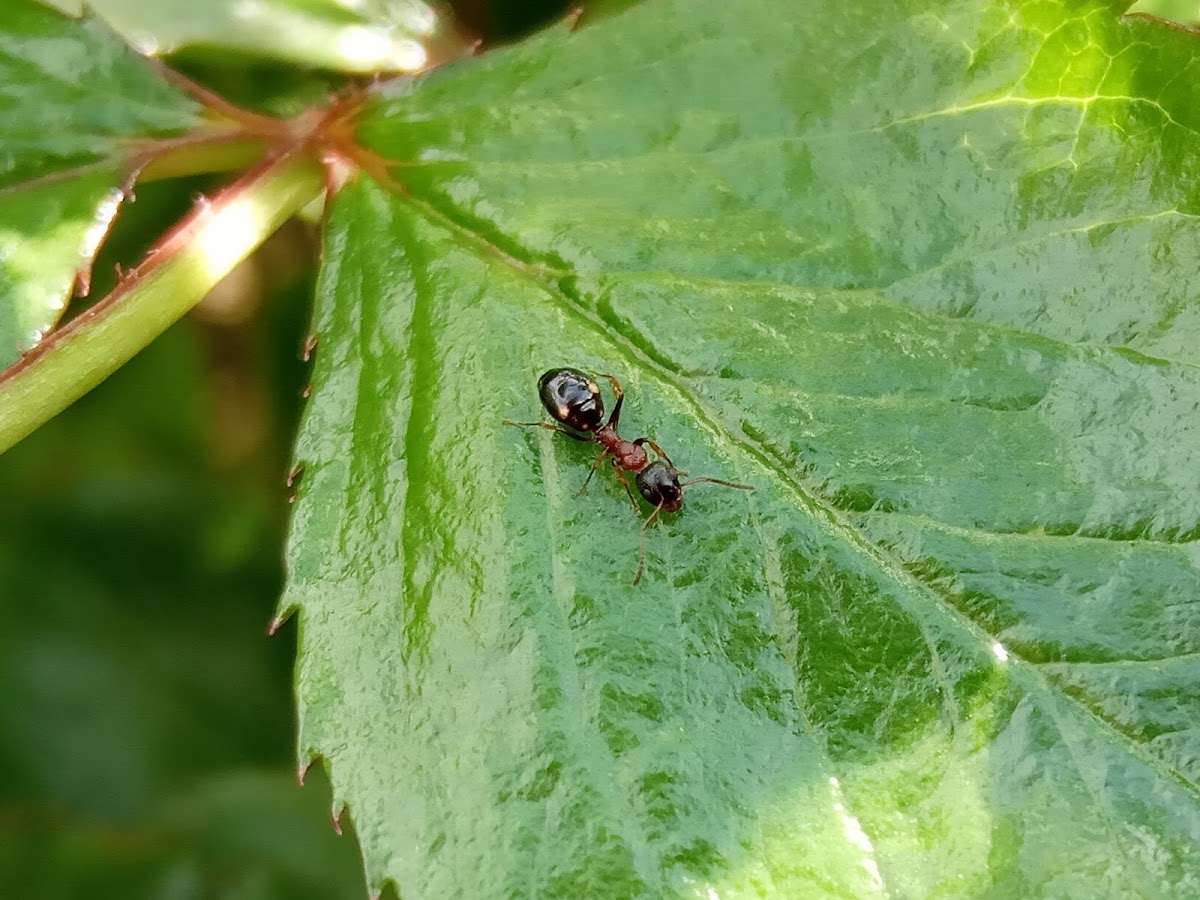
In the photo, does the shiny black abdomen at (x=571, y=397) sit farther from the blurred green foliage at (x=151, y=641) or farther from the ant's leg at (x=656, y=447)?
the blurred green foliage at (x=151, y=641)

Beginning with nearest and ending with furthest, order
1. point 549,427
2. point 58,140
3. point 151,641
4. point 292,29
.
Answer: point 549,427 → point 58,140 → point 292,29 → point 151,641

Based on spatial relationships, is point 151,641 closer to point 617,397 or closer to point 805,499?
point 617,397

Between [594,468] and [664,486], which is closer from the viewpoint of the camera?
[664,486]

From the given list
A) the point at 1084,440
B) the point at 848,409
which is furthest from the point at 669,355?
the point at 1084,440

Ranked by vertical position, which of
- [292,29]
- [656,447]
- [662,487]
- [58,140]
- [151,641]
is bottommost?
[662,487]

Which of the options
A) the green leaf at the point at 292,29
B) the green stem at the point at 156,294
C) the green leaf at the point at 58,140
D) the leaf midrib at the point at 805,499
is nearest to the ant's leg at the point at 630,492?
the leaf midrib at the point at 805,499

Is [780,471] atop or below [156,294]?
below

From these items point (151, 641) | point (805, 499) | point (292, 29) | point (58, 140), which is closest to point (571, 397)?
point (805, 499)

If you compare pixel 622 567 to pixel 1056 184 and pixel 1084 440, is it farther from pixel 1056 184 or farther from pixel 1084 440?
pixel 1056 184
